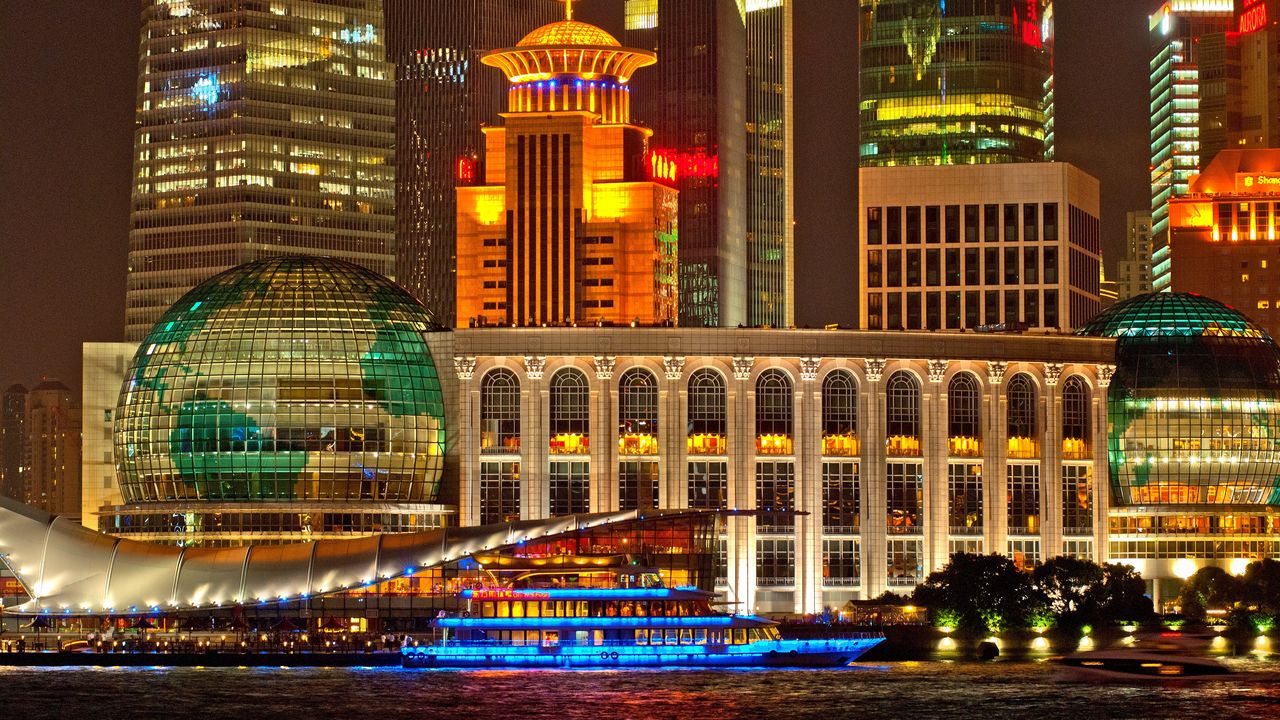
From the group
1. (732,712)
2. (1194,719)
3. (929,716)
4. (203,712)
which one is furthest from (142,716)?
(1194,719)

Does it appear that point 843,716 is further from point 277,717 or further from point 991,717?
point 277,717

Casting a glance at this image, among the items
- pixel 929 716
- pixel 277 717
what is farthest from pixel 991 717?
pixel 277 717

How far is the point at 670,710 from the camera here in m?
198

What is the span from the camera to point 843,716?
198375 mm

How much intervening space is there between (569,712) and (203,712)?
25.8 m

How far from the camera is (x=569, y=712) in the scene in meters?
198

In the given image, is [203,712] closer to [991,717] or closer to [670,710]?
[670,710]

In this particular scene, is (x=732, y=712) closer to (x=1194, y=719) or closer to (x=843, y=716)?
(x=843, y=716)

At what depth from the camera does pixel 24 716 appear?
19725 centimetres

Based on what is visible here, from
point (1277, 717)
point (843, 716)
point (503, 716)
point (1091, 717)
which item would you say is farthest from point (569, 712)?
point (1277, 717)

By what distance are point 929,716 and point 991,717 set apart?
442cm

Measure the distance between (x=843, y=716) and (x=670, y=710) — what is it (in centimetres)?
1220

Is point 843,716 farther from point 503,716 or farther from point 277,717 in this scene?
point 277,717

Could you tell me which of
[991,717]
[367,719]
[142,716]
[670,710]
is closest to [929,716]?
[991,717]
